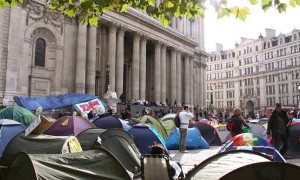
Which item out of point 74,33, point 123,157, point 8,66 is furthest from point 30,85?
point 123,157

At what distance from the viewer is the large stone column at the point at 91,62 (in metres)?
28.8

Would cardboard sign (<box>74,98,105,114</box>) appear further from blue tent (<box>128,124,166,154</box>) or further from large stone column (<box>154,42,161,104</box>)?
large stone column (<box>154,42,161,104</box>)

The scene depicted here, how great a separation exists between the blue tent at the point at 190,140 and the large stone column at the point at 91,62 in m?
15.1

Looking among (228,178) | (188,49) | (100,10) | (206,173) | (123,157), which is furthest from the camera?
(188,49)

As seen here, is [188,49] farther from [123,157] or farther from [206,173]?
[206,173]

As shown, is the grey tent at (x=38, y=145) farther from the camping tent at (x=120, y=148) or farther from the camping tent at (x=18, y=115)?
the camping tent at (x=18, y=115)

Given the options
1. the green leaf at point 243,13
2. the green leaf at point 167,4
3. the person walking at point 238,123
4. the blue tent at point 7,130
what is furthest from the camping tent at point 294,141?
the blue tent at point 7,130

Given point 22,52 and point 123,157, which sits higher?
point 22,52

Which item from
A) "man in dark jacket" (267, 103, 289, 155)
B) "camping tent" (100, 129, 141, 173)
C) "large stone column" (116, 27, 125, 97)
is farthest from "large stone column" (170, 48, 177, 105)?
→ "camping tent" (100, 129, 141, 173)

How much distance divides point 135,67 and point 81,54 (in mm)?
A: 8207

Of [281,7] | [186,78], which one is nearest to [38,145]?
[281,7]

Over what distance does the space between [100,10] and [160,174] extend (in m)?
4.50

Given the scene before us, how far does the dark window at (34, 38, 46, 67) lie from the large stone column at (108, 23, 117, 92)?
6884mm

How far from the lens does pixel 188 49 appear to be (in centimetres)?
4581
